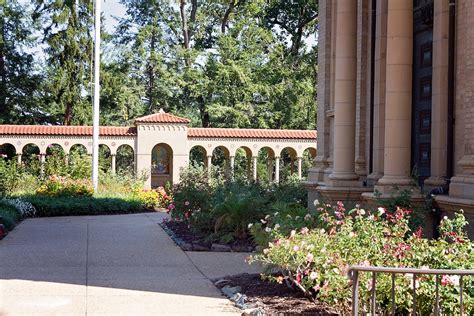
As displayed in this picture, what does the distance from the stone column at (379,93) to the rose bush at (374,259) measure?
15.9 feet

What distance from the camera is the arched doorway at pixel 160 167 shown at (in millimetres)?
38688

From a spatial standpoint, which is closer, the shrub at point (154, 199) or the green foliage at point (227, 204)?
the green foliage at point (227, 204)

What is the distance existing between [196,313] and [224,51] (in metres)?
39.6

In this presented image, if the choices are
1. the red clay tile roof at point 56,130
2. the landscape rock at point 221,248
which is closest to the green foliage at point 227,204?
the landscape rock at point 221,248

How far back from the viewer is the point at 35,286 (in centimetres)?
924

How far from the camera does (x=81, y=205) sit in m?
22.9

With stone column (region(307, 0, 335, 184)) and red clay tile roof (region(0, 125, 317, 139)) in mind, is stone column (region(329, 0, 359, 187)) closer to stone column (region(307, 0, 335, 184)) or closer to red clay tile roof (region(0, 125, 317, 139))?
stone column (region(307, 0, 335, 184))

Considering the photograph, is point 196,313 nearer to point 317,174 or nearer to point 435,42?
point 435,42

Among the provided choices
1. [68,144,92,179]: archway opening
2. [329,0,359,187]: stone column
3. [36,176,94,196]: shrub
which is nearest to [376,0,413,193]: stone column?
[329,0,359,187]: stone column

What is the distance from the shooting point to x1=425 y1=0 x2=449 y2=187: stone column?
1133 centimetres

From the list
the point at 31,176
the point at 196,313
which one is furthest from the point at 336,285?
the point at 31,176

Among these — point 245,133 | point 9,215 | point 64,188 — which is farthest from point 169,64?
point 9,215

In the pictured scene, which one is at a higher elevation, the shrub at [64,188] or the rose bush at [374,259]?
the rose bush at [374,259]

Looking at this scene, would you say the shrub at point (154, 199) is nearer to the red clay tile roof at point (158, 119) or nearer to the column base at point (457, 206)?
the red clay tile roof at point (158, 119)
